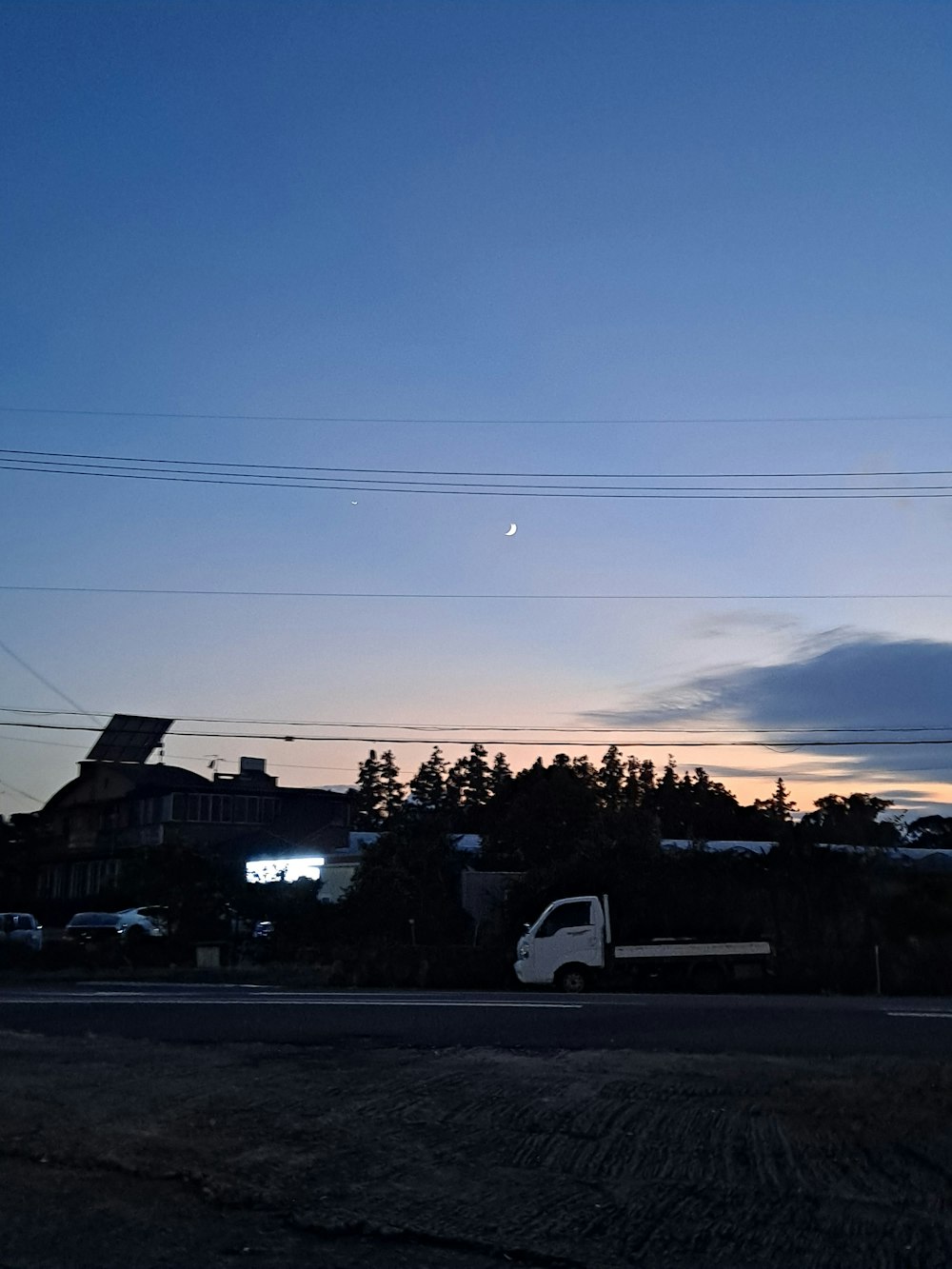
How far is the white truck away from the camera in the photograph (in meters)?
29.2

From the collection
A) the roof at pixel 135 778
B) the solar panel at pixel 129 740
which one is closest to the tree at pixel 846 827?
the solar panel at pixel 129 740

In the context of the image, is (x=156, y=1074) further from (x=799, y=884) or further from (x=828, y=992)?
(x=799, y=884)

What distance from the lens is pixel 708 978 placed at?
2941 centimetres

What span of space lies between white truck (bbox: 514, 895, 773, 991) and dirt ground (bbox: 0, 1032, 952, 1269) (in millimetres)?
16993

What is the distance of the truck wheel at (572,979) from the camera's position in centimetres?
2939

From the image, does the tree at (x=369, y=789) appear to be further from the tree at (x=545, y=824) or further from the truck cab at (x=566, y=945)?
the truck cab at (x=566, y=945)

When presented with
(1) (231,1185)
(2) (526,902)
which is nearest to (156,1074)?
(1) (231,1185)

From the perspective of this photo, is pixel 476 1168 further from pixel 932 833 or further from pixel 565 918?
pixel 932 833

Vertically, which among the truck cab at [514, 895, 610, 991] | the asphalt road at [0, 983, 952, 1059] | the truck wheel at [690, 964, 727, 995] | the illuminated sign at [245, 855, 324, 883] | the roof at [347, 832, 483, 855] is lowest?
the asphalt road at [0, 983, 952, 1059]

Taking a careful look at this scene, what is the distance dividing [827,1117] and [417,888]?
104ft

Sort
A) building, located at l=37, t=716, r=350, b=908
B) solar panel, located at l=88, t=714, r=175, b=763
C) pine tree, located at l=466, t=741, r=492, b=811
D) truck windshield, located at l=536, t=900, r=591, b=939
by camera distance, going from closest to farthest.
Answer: truck windshield, located at l=536, t=900, r=591, b=939 → solar panel, located at l=88, t=714, r=175, b=763 → building, located at l=37, t=716, r=350, b=908 → pine tree, located at l=466, t=741, r=492, b=811

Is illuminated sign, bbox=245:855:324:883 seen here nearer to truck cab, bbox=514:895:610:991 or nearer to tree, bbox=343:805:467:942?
tree, bbox=343:805:467:942

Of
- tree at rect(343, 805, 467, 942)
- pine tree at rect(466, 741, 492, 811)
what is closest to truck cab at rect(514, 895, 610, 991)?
tree at rect(343, 805, 467, 942)

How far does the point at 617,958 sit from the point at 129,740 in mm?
34136
